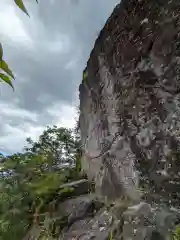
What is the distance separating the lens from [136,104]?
6.88 ft

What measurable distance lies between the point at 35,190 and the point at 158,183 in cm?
105

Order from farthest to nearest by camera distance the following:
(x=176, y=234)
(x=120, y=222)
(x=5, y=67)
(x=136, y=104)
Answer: (x=136, y=104) → (x=120, y=222) → (x=176, y=234) → (x=5, y=67)

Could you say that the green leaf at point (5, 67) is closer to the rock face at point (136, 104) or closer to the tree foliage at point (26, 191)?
the rock face at point (136, 104)

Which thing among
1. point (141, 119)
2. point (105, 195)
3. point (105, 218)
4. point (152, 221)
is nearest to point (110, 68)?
point (141, 119)

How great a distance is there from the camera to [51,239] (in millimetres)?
2016

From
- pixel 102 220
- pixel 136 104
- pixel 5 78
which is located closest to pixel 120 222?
pixel 102 220

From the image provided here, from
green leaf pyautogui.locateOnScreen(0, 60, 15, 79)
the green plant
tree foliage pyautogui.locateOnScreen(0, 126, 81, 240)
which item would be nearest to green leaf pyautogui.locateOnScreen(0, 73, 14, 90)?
green leaf pyautogui.locateOnScreen(0, 60, 15, 79)

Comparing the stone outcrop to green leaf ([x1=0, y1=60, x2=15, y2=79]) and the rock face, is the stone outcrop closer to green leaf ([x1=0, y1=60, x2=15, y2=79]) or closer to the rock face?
the rock face

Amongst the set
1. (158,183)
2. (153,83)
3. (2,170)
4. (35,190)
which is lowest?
(158,183)

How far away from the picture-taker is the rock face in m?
1.81

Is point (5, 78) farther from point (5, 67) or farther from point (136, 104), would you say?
point (136, 104)

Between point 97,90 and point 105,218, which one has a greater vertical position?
point 97,90

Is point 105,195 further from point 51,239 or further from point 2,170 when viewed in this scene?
point 2,170

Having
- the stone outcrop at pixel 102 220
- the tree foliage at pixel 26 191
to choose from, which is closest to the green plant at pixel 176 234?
the stone outcrop at pixel 102 220
